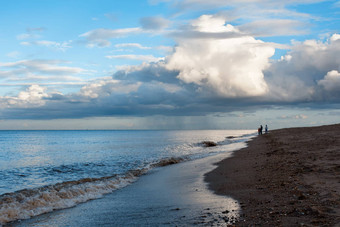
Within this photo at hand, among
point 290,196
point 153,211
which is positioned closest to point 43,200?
point 153,211

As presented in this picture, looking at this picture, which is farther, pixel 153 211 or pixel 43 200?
pixel 43 200

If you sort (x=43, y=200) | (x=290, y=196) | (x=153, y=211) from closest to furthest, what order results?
1. (x=290, y=196)
2. (x=153, y=211)
3. (x=43, y=200)

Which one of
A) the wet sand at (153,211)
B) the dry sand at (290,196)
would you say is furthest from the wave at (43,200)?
the dry sand at (290,196)

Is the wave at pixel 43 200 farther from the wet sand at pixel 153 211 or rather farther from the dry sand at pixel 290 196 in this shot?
the dry sand at pixel 290 196

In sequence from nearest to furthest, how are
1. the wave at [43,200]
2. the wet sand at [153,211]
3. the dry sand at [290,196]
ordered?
the dry sand at [290,196]
the wet sand at [153,211]
the wave at [43,200]

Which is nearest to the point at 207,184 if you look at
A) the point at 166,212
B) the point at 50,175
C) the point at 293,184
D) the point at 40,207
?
the point at 293,184

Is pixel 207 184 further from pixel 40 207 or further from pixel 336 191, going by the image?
pixel 40 207

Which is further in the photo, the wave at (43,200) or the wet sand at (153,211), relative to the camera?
the wave at (43,200)

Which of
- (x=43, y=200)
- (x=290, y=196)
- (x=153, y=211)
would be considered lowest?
(x=43, y=200)

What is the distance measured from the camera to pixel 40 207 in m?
11.1

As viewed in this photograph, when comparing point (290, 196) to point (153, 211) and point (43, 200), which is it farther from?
point (43, 200)

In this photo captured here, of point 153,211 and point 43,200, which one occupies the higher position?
point 153,211

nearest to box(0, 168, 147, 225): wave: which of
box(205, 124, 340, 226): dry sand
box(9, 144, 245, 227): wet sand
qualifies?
box(9, 144, 245, 227): wet sand

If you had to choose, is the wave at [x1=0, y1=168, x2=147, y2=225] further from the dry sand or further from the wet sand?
the dry sand
